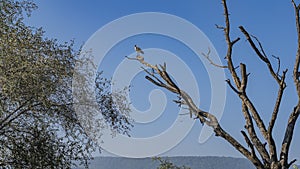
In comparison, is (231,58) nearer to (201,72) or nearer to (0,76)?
(201,72)

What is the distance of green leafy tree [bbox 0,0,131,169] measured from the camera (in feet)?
28.0

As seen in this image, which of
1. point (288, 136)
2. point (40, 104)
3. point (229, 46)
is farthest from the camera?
point (40, 104)

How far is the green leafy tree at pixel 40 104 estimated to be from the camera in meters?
8.55

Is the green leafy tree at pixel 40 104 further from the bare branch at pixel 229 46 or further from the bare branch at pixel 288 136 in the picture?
the bare branch at pixel 288 136

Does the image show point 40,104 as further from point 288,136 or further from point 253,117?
point 288,136

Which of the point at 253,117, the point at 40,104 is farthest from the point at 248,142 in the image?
the point at 40,104

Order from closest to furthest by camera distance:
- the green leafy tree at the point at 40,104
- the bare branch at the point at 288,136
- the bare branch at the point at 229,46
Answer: the bare branch at the point at 288,136 < the bare branch at the point at 229,46 < the green leafy tree at the point at 40,104

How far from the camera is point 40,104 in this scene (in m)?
9.05

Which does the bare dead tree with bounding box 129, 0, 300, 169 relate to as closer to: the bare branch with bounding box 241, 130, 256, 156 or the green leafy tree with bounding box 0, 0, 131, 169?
the bare branch with bounding box 241, 130, 256, 156

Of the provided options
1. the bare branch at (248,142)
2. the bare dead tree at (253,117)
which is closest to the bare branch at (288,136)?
the bare dead tree at (253,117)

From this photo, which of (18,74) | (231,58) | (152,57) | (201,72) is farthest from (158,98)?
(18,74)

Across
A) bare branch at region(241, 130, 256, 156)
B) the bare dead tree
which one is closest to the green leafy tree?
the bare dead tree

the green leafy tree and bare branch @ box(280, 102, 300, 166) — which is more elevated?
the green leafy tree

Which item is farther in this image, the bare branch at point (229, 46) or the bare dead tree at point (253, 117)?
the bare branch at point (229, 46)
